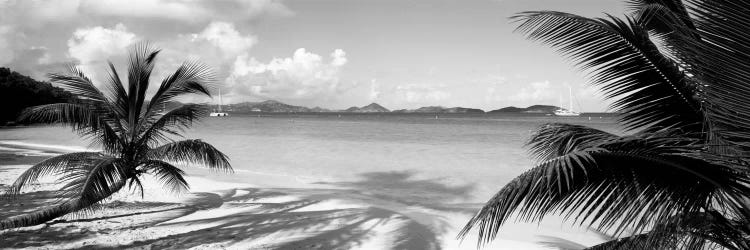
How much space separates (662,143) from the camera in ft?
8.79

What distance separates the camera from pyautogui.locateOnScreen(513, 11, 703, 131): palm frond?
274 cm

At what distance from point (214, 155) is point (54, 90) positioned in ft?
119

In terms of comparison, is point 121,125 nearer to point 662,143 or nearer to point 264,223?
point 264,223

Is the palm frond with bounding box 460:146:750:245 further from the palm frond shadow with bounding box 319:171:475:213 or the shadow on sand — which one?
the palm frond shadow with bounding box 319:171:475:213

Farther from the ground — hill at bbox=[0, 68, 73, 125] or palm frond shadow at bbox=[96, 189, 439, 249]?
hill at bbox=[0, 68, 73, 125]

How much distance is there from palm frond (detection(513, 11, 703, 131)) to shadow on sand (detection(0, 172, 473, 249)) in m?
3.93

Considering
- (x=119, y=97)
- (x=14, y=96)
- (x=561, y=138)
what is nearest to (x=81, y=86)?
(x=119, y=97)

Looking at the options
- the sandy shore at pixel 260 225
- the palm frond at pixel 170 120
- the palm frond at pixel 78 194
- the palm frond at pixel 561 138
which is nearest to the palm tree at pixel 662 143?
the palm frond at pixel 561 138

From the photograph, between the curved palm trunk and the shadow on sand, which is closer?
the curved palm trunk

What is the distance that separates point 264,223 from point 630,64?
579 centimetres

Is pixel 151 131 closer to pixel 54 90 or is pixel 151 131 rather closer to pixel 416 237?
pixel 416 237

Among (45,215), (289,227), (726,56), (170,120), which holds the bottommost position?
(289,227)

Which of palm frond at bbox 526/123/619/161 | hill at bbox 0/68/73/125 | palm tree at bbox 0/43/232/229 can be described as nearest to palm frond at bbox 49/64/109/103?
palm tree at bbox 0/43/232/229

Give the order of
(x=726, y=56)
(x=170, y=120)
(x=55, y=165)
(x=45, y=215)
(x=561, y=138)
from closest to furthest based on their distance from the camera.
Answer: (x=726, y=56), (x=561, y=138), (x=45, y=215), (x=55, y=165), (x=170, y=120)
